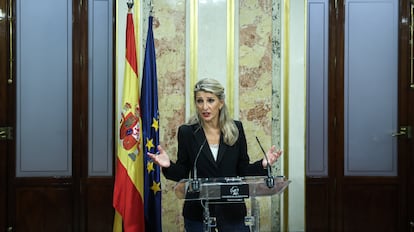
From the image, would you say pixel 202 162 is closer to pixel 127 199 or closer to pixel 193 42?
pixel 127 199

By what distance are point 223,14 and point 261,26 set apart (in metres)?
0.34

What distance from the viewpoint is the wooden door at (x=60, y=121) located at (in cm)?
404

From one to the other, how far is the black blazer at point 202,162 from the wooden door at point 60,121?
1617 mm

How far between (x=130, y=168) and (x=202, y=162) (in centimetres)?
104

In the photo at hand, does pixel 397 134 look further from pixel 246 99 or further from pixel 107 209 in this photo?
pixel 107 209

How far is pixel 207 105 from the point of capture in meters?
2.62

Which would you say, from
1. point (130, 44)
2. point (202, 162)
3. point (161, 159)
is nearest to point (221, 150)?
point (202, 162)

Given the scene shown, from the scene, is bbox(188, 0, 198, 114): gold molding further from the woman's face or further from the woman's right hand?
the woman's right hand

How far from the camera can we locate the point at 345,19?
Answer: 164 inches

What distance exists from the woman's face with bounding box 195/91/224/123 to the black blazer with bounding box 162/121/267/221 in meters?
0.08

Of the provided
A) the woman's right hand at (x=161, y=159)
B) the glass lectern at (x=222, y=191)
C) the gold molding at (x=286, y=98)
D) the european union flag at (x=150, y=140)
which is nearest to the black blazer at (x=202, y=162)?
the woman's right hand at (x=161, y=159)

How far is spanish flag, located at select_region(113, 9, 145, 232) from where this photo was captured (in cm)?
339

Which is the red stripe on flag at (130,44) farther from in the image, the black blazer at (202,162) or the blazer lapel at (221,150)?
the blazer lapel at (221,150)

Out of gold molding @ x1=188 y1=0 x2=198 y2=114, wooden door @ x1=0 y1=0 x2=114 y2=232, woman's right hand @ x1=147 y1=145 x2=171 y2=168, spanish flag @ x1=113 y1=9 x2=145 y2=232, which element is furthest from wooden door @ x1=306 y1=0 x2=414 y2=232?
woman's right hand @ x1=147 y1=145 x2=171 y2=168
